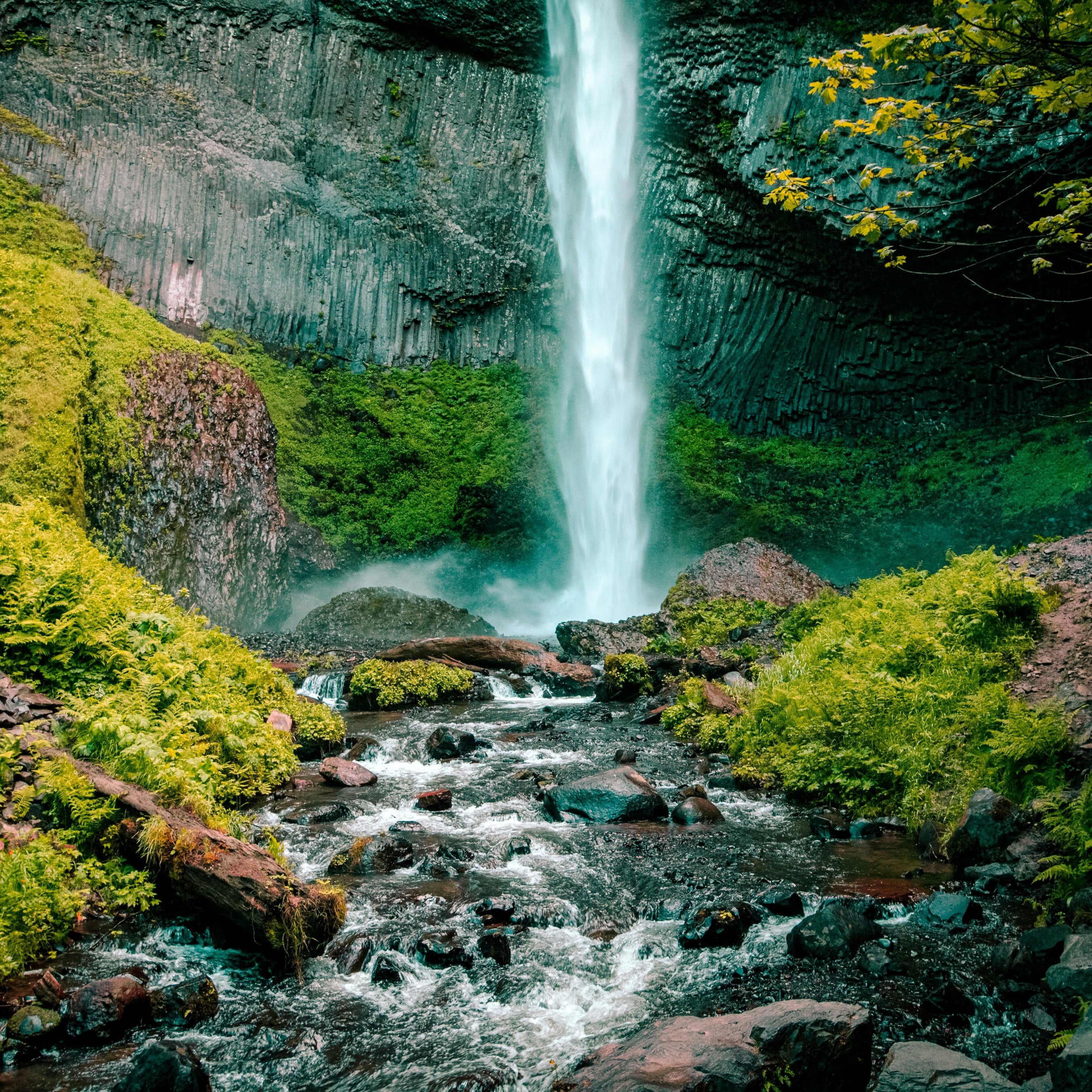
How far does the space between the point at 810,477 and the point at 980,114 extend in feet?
72.2

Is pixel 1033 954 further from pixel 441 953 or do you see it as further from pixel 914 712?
pixel 914 712

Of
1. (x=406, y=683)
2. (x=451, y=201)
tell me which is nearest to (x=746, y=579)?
(x=406, y=683)

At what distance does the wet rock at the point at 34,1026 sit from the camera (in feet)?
10.7

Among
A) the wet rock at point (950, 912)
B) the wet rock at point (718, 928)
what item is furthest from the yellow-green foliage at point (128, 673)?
the wet rock at point (950, 912)

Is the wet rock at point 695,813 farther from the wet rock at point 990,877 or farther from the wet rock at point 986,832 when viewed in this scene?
the wet rock at point 990,877

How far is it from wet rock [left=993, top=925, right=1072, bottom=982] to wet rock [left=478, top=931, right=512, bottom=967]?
2.40 meters

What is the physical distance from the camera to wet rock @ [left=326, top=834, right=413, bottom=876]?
211 inches

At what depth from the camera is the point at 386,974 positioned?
13.2ft

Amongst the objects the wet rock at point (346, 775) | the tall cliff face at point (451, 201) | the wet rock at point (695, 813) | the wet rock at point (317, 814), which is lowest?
the wet rock at point (346, 775)

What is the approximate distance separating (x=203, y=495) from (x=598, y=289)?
50.5ft

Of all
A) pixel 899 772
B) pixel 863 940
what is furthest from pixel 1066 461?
pixel 863 940

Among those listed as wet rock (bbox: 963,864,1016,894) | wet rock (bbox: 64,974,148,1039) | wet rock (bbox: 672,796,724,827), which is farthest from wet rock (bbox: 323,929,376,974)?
wet rock (bbox: 963,864,1016,894)

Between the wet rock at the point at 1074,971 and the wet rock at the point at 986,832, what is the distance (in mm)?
1445

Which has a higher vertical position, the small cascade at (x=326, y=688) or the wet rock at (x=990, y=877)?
the wet rock at (x=990, y=877)
